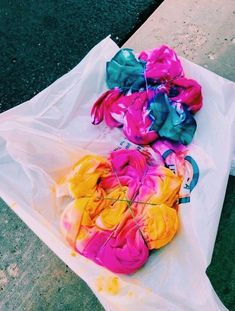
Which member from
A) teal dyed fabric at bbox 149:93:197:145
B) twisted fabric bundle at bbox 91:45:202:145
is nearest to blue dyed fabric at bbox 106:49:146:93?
twisted fabric bundle at bbox 91:45:202:145

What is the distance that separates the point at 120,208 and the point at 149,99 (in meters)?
0.36

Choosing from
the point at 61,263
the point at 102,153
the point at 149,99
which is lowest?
the point at 61,263

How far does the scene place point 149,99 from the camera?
149 centimetres

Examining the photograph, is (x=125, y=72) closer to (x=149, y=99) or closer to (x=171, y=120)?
(x=149, y=99)

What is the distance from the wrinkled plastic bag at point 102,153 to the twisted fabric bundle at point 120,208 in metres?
0.04

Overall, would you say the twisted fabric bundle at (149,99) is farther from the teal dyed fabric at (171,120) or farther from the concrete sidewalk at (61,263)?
the concrete sidewalk at (61,263)

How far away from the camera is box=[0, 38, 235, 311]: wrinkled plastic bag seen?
4.03ft

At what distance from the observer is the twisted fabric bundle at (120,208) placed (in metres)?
1.26

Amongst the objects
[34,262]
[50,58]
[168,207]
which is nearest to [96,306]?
[34,262]

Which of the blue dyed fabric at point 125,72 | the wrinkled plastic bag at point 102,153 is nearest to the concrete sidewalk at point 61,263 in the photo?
the wrinkled plastic bag at point 102,153

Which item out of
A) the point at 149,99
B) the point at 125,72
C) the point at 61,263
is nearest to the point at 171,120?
the point at 149,99

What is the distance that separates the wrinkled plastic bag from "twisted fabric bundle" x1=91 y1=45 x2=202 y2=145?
4 cm

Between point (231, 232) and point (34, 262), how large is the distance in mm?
580

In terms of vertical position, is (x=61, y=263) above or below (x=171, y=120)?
below
